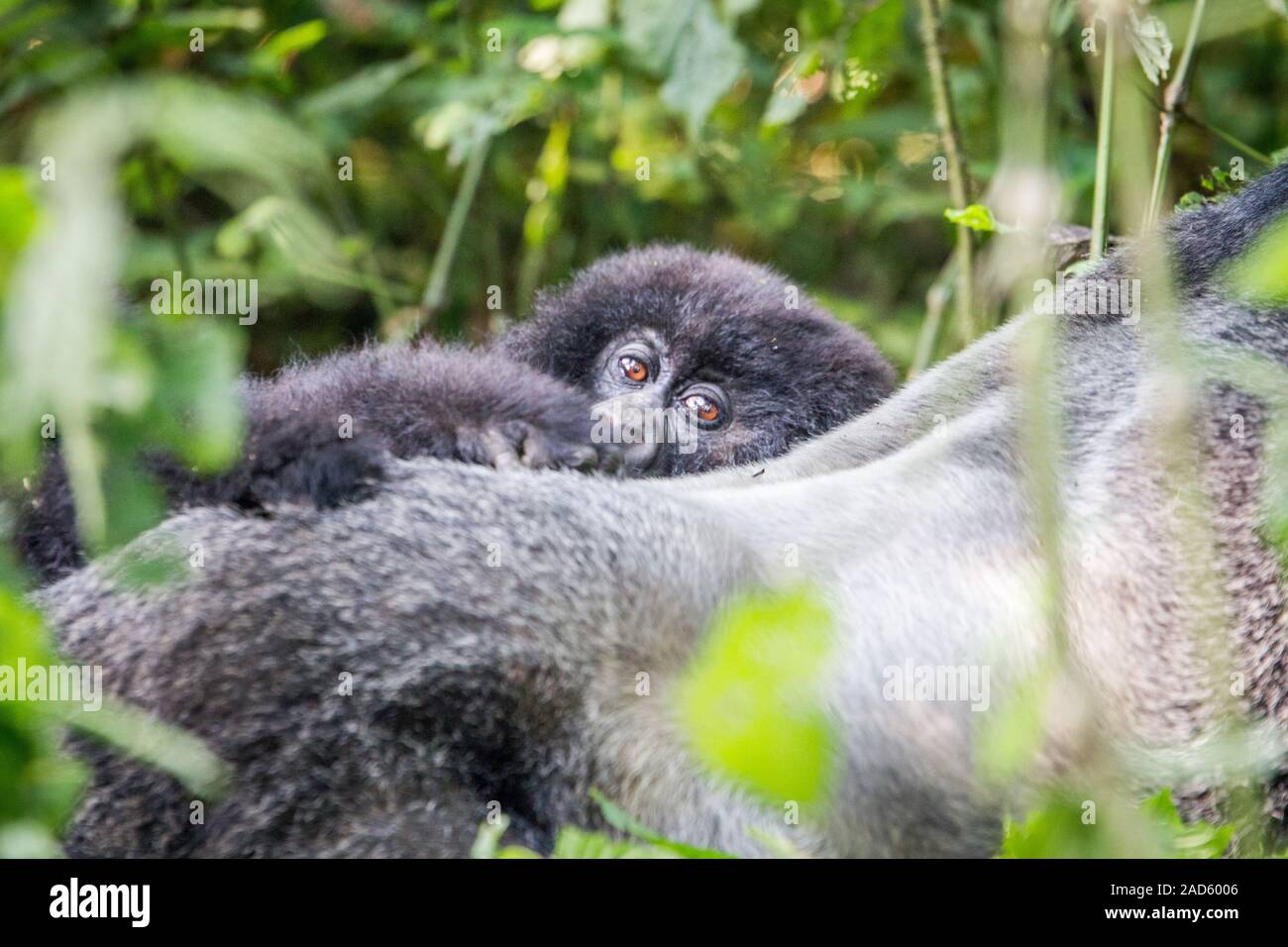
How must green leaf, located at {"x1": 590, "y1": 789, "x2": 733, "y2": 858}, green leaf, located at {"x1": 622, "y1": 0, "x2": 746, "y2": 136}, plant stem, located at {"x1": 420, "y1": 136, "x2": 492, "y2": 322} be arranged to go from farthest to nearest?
plant stem, located at {"x1": 420, "y1": 136, "x2": 492, "y2": 322} < green leaf, located at {"x1": 622, "y1": 0, "x2": 746, "y2": 136} < green leaf, located at {"x1": 590, "y1": 789, "x2": 733, "y2": 858}

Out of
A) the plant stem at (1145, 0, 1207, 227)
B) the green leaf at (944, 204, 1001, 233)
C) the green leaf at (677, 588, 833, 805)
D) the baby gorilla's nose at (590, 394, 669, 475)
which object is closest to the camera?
the green leaf at (677, 588, 833, 805)

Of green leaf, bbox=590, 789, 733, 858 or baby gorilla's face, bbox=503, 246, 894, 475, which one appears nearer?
green leaf, bbox=590, 789, 733, 858

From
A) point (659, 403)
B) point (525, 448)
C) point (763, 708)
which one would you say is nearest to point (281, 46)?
point (659, 403)

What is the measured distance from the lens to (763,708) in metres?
1.14

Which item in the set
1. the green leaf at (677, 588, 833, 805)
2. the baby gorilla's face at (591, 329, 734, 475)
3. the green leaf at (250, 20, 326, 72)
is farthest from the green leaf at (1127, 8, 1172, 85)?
the green leaf at (250, 20, 326, 72)

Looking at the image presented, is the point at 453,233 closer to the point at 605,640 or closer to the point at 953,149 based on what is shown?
the point at 953,149

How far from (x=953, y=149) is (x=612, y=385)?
944 mm

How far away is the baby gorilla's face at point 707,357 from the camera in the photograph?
10.6ft

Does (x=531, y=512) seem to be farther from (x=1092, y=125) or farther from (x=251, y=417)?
(x=1092, y=125)

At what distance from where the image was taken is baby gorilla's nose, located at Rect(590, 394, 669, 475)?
2.94 metres

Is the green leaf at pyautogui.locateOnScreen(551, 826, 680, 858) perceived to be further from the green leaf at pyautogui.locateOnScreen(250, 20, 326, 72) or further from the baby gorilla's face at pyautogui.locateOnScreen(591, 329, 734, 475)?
the green leaf at pyautogui.locateOnScreen(250, 20, 326, 72)

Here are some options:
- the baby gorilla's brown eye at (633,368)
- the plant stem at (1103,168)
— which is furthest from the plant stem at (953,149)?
the baby gorilla's brown eye at (633,368)

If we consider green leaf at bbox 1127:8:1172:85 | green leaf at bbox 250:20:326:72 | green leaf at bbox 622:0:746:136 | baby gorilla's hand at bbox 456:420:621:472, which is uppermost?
green leaf at bbox 250:20:326:72
